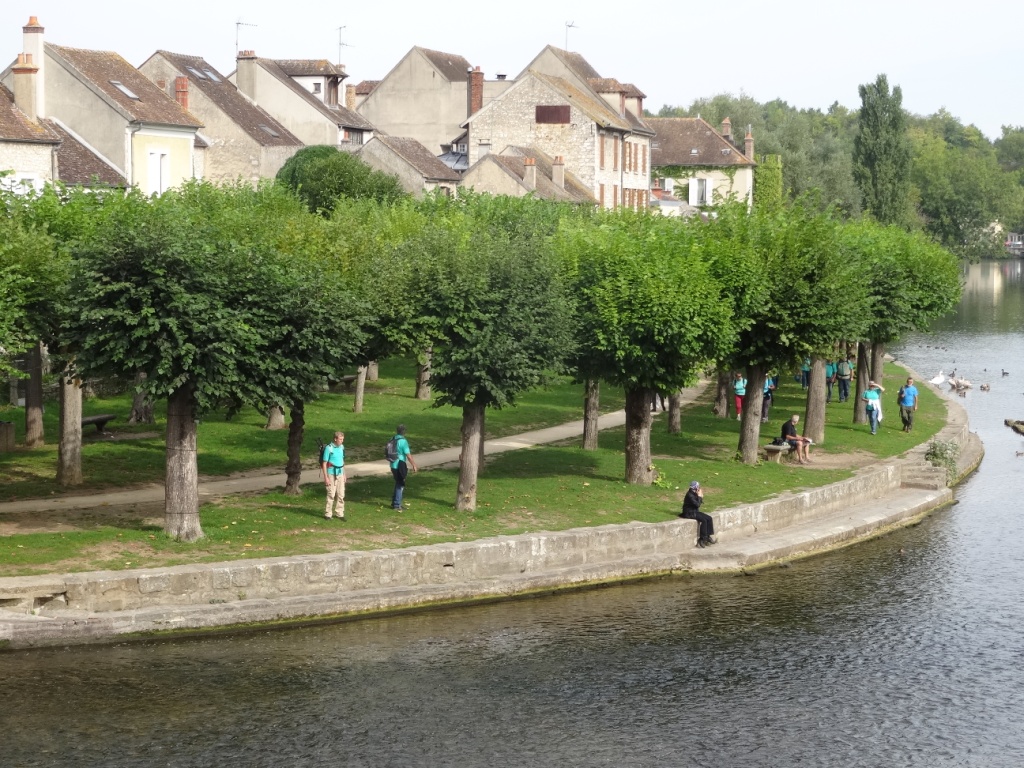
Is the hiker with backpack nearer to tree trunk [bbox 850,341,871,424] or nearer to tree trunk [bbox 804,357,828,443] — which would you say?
tree trunk [bbox 804,357,828,443]

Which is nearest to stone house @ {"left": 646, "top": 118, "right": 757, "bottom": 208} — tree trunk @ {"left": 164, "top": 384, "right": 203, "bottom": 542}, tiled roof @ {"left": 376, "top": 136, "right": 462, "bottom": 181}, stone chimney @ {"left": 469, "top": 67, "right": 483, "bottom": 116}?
stone chimney @ {"left": 469, "top": 67, "right": 483, "bottom": 116}

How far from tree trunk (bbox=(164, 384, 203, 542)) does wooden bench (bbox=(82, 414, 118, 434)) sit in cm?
1006

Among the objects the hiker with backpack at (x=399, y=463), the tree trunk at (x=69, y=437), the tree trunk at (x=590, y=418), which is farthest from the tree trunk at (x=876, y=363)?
the tree trunk at (x=69, y=437)

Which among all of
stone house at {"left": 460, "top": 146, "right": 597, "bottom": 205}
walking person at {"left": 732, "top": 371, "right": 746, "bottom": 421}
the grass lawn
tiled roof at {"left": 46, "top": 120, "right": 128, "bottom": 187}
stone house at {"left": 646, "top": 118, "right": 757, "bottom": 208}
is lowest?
the grass lawn

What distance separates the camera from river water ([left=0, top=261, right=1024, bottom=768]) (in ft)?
63.7

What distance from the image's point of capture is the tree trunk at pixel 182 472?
26.0 m

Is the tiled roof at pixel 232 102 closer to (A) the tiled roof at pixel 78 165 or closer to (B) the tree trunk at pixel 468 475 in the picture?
(A) the tiled roof at pixel 78 165

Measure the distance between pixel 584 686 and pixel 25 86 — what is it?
3180 centimetres

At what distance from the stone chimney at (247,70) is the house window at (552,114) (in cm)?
1578

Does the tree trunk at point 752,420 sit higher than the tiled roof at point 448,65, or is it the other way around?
the tiled roof at point 448,65

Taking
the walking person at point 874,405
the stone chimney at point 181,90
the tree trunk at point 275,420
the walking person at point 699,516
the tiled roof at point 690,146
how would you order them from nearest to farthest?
the walking person at point 699,516 < the tree trunk at point 275,420 < the walking person at point 874,405 < the stone chimney at point 181,90 < the tiled roof at point 690,146

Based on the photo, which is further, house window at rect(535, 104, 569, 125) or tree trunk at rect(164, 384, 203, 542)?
house window at rect(535, 104, 569, 125)

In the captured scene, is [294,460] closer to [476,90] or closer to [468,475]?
[468,475]

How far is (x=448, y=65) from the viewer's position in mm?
88812
